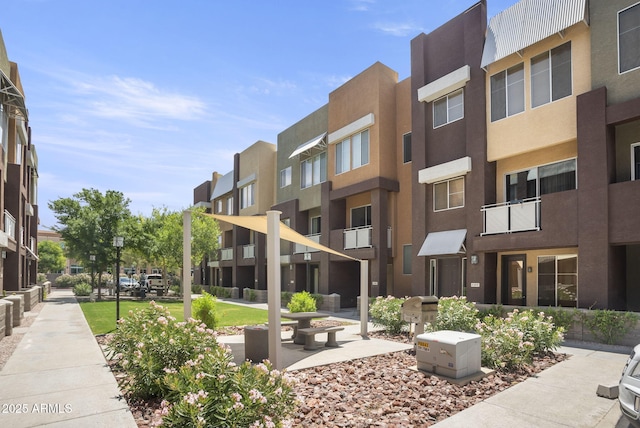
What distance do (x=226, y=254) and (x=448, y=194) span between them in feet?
78.7

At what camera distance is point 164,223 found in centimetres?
3522

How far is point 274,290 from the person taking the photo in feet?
24.8

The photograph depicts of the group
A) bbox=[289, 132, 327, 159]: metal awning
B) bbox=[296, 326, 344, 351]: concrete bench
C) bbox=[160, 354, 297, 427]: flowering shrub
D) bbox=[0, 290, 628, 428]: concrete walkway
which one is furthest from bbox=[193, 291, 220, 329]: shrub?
bbox=[289, 132, 327, 159]: metal awning

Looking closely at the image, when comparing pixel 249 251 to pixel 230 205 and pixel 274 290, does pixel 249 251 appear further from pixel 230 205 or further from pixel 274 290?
pixel 274 290

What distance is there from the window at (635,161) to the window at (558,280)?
3267 mm

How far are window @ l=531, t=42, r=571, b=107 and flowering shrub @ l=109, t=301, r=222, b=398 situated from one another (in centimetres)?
1342

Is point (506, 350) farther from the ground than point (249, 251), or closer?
closer

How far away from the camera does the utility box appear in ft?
25.2

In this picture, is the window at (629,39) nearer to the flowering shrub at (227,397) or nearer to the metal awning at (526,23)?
the metal awning at (526,23)

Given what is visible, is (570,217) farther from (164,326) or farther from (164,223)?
(164,223)

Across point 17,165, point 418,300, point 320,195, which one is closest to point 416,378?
point 418,300

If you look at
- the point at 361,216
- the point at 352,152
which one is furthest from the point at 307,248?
the point at 352,152

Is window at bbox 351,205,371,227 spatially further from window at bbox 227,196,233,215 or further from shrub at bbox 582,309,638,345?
window at bbox 227,196,233,215

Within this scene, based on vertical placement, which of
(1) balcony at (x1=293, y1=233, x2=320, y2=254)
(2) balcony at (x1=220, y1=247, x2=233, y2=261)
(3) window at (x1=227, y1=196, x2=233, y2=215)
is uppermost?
(3) window at (x1=227, y1=196, x2=233, y2=215)
